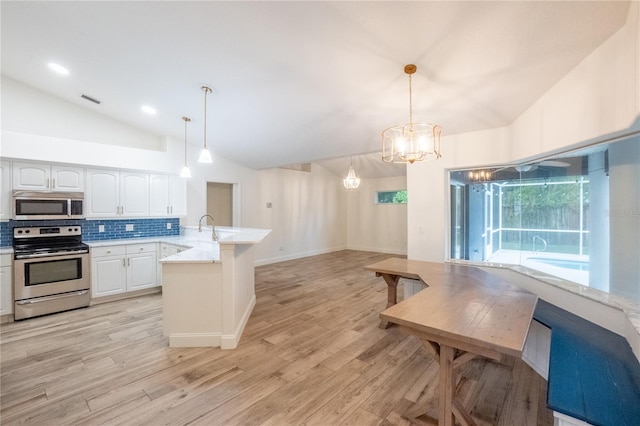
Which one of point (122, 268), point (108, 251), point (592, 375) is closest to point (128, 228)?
point (108, 251)

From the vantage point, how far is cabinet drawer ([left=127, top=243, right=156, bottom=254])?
14.6ft

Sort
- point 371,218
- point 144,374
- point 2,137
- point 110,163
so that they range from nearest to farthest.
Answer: point 144,374
point 2,137
point 110,163
point 371,218

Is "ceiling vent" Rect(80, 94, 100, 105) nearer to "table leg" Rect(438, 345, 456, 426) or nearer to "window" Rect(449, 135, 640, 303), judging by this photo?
"window" Rect(449, 135, 640, 303)

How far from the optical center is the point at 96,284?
13.6 ft

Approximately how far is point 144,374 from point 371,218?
774cm

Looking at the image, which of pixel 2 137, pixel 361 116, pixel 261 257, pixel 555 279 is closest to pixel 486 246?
pixel 555 279

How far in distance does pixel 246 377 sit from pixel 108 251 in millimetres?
3258

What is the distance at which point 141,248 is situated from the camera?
4559 millimetres

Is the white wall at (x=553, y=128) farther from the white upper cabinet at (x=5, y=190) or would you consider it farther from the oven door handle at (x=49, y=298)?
the white upper cabinet at (x=5, y=190)

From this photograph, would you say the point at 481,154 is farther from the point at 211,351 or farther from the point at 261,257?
the point at 261,257

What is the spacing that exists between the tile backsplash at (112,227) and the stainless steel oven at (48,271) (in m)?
→ 0.14

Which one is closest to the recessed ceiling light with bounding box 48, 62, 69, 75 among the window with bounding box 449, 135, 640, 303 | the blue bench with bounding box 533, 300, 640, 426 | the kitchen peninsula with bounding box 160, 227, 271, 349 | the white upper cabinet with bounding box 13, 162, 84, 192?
the white upper cabinet with bounding box 13, 162, 84, 192

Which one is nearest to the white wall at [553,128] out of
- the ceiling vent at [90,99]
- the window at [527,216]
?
the window at [527,216]

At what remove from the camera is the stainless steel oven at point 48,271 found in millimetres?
3562
